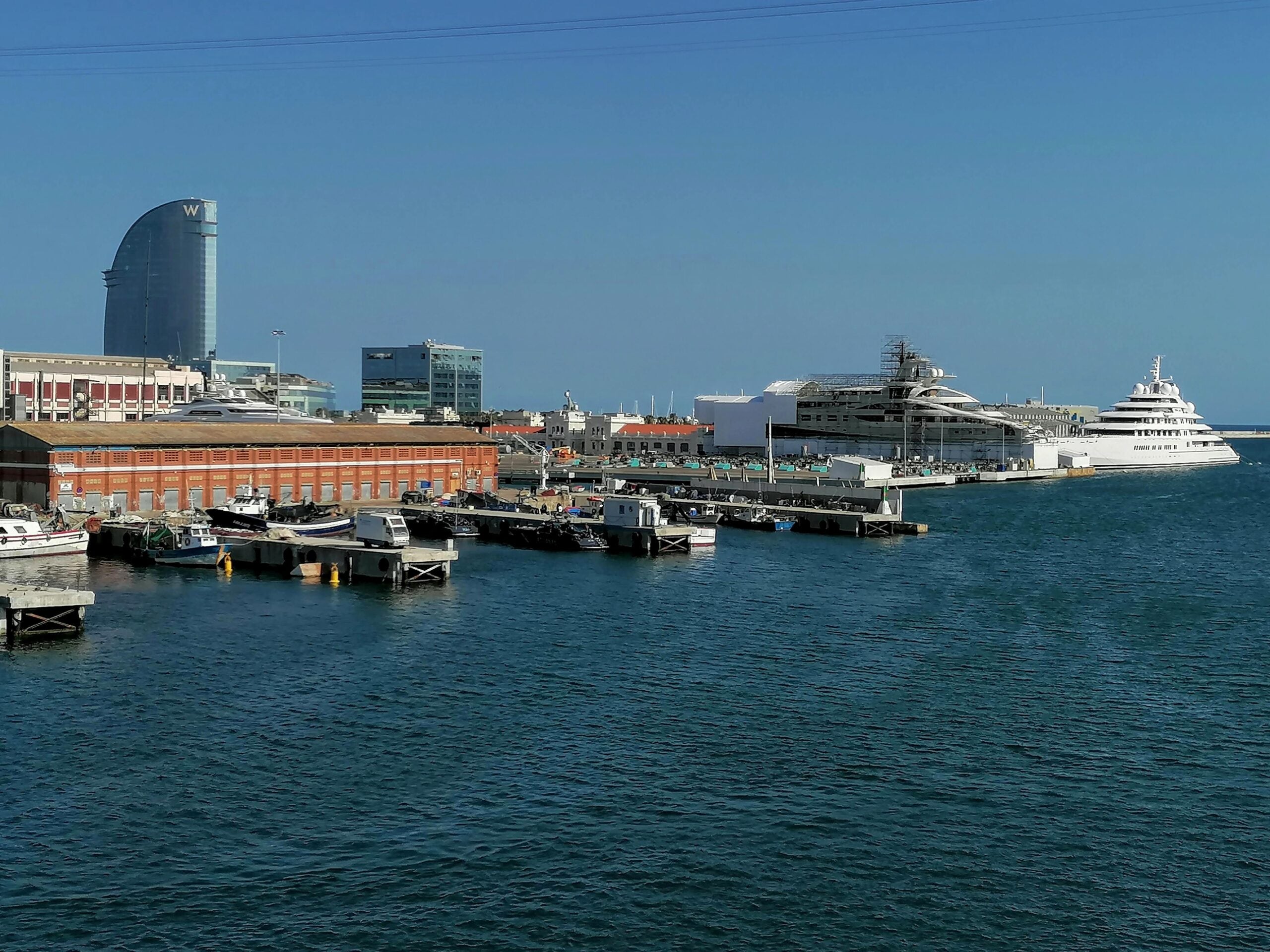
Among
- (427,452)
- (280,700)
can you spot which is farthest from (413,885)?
(427,452)

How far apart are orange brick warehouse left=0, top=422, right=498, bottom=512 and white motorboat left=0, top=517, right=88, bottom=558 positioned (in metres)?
6.63

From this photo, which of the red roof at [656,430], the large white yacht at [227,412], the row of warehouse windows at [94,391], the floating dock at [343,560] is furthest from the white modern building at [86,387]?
the floating dock at [343,560]

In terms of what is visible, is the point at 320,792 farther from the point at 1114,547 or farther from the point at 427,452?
the point at 427,452

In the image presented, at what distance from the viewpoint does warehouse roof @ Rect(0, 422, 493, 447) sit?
63.1m

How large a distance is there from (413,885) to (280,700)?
11.8 meters

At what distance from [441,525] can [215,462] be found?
1221 cm

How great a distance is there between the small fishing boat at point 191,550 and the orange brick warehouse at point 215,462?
388 inches

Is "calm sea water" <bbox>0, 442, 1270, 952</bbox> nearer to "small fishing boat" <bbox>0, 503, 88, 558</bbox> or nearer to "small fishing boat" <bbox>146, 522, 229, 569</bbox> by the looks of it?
"small fishing boat" <bbox>146, 522, 229, 569</bbox>

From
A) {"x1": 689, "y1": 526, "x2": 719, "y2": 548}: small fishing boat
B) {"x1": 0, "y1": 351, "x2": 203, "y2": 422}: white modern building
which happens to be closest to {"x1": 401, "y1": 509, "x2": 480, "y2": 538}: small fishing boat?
{"x1": 689, "y1": 526, "x2": 719, "y2": 548}: small fishing boat

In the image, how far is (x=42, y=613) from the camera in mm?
38594

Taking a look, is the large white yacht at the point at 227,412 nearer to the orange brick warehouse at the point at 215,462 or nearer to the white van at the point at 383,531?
the orange brick warehouse at the point at 215,462

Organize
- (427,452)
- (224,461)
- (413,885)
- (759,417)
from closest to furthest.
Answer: (413,885)
(224,461)
(427,452)
(759,417)

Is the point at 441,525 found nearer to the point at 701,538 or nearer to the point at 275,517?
the point at 275,517

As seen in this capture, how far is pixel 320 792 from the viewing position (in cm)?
2436
